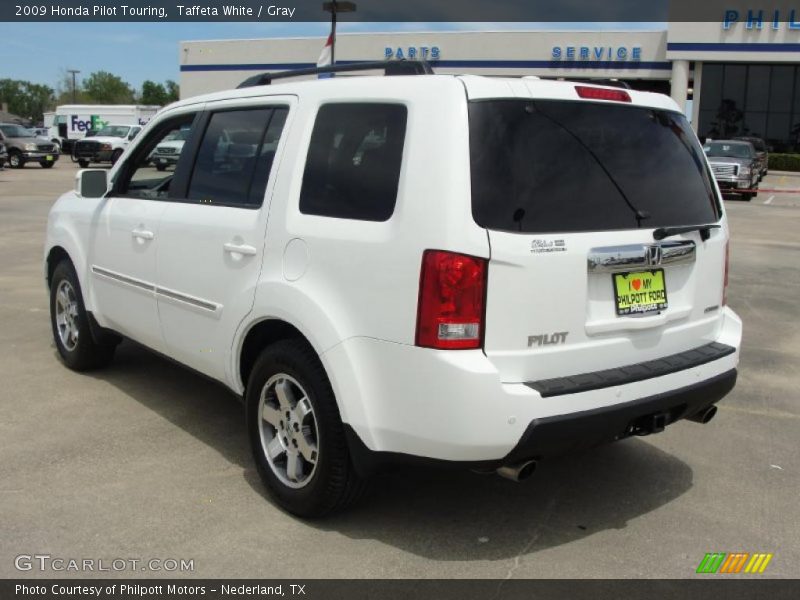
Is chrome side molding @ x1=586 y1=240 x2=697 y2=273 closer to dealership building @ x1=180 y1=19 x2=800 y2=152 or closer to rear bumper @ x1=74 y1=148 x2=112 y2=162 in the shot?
rear bumper @ x1=74 y1=148 x2=112 y2=162

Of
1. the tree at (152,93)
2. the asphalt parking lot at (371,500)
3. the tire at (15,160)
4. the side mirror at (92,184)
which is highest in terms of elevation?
the tree at (152,93)

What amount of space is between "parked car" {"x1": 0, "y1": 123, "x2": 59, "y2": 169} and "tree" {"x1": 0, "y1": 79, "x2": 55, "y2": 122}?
389 ft

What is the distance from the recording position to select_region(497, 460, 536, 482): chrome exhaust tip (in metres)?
3.18

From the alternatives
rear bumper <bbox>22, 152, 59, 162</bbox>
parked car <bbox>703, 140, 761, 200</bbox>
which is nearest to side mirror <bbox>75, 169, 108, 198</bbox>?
parked car <bbox>703, 140, 761, 200</bbox>

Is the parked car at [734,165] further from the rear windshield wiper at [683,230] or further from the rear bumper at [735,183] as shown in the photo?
the rear windshield wiper at [683,230]

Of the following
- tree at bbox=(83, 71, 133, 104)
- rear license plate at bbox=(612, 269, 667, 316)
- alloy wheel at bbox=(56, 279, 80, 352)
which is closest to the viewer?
rear license plate at bbox=(612, 269, 667, 316)

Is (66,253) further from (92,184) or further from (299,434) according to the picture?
(299,434)

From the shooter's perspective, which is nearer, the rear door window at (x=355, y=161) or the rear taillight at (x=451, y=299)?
the rear taillight at (x=451, y=299)

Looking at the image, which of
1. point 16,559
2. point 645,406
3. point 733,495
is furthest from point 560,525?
point 16,559

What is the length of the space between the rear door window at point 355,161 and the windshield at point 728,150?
23.8 meters

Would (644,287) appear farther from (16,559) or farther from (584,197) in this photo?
(16,559)

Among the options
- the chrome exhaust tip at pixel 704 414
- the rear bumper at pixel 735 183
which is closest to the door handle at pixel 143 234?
the chrome exhaust tip at pixel 704 414

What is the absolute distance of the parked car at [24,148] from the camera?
107ft
